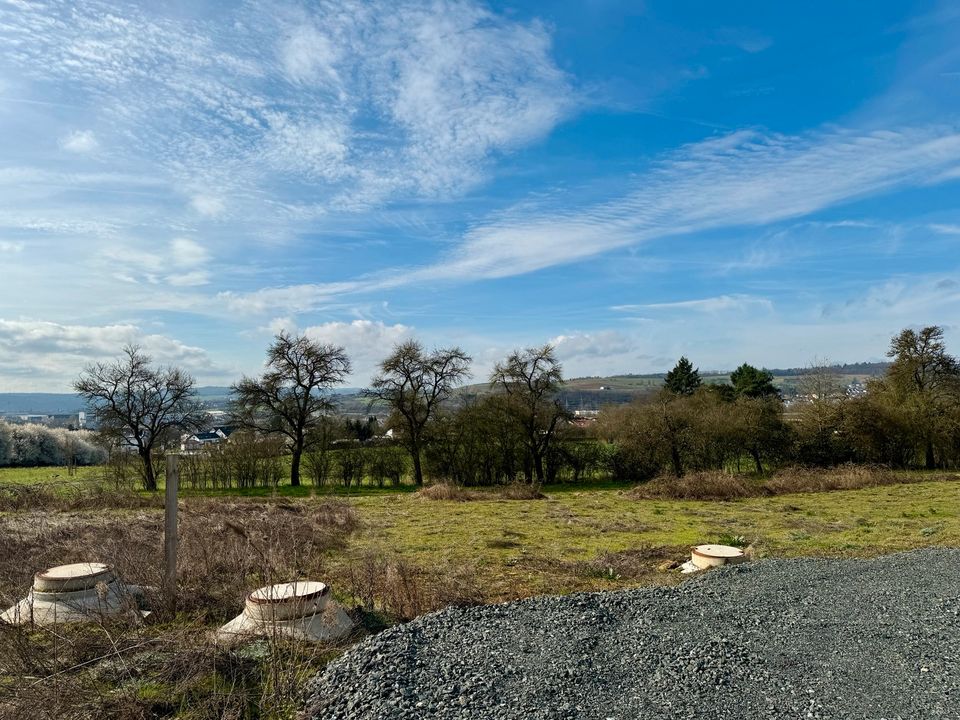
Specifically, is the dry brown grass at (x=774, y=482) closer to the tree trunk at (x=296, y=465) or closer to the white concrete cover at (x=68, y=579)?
the tree trunk at (x=296, y=465)

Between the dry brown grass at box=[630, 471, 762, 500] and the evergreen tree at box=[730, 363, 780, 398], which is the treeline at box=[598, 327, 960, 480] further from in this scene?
the evergreen tree at box=[730, 363, 780, 398]

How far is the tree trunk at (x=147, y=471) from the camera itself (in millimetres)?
26719

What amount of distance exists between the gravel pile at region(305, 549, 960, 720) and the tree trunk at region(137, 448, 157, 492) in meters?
24.3

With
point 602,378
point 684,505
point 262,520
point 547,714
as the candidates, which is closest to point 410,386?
point 684,505

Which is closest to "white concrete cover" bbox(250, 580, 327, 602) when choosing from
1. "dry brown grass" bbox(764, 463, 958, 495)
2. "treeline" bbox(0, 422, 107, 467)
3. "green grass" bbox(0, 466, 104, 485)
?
"dry brown grass" bbox(764, 463, 958, 495)

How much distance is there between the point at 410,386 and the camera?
29922mm

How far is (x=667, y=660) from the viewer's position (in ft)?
18.5

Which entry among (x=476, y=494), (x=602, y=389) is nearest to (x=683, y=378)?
(x=476, y=494)

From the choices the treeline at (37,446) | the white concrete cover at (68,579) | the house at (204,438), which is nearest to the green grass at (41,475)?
the treeline at (37,446)

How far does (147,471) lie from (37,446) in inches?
818

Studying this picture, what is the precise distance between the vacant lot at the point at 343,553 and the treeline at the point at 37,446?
1000 inches

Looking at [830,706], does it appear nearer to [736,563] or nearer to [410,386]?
[736,563]

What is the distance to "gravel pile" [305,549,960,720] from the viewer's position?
4.79 metres

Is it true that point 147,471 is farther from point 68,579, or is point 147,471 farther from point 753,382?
point 753,382
